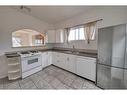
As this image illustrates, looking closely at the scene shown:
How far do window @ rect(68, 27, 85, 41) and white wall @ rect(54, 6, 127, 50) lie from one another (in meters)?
0.25

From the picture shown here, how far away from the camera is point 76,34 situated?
158 inches

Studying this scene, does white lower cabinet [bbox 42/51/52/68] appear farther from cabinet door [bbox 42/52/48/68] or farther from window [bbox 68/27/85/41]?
window [bbox 68/27/85/41]

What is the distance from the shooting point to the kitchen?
6.78 ft

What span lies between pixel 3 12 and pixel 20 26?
2.56ft

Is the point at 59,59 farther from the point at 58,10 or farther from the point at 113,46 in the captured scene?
the point at 113,46

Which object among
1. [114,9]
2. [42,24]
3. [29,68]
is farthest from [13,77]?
[114,9]

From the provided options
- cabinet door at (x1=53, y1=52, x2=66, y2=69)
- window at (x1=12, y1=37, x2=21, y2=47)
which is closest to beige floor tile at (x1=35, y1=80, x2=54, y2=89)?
cabinet door at (x1=53, y1=52, x2=66, y2=69)

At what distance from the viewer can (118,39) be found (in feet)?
6.24

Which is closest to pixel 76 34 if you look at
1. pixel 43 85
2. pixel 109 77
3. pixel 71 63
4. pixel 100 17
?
pixel 100 17

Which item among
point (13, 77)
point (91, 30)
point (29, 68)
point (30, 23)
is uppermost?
point (30, 23)

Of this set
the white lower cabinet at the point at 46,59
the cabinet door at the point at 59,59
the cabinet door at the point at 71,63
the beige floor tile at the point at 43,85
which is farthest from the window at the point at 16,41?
the cabinet door at the point at 71,63

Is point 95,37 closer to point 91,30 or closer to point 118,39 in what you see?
point 91,30

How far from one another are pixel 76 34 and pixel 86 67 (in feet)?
6.07

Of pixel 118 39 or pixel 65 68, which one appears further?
pixel 65 68
